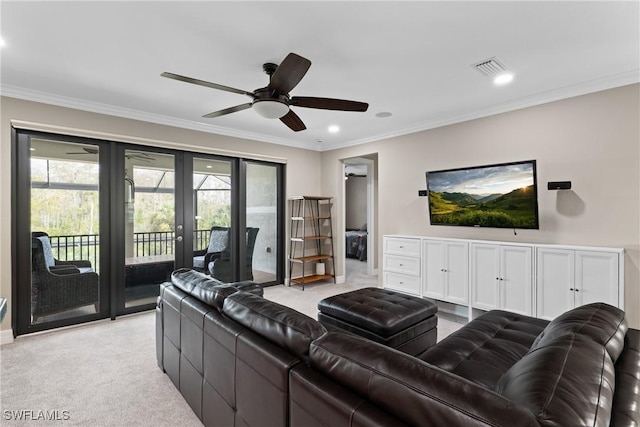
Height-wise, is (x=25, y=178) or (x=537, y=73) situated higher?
(x=537, y=73)

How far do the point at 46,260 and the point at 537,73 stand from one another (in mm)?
5426

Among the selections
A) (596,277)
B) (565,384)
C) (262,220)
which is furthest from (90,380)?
(596,277)

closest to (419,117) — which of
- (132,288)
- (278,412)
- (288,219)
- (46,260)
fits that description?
(288,219)

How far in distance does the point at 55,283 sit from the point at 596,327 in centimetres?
479

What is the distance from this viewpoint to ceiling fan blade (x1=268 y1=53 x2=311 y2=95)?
2.06 meters

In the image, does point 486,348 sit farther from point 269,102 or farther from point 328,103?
point 269,102

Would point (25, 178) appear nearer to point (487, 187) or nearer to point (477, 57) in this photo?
point (477, 57)

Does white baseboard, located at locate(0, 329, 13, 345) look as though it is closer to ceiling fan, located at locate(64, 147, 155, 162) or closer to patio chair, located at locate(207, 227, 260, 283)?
ceiling fan, located at locate(64, 147, 155, 162)

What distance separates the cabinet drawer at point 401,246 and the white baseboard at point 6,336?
435 cm

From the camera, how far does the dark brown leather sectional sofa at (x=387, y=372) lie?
0.85 metres

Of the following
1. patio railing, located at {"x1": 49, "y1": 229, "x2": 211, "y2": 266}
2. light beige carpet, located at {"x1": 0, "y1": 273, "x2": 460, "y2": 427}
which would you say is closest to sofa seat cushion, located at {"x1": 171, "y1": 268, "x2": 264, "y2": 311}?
light beige carpet, located at {"x1": 0, "y1": 273, "x2": 460, "y2": 427}

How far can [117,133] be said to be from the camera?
3875mm

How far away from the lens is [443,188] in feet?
13.8

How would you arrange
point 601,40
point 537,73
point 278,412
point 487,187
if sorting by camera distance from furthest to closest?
point 487,187
point 537,73
point 601,40
point 278,412
